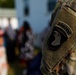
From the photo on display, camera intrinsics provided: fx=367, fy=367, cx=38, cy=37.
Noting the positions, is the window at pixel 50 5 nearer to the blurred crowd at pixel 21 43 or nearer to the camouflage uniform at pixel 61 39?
the blurred crowd at pixel 21 43

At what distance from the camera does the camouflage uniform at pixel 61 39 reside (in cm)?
229

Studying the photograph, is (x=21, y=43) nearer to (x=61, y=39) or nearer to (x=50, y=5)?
(x=50, y=5)

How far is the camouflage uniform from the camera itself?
229 centimetres

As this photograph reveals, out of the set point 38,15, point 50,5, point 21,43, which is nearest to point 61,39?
point 21,43

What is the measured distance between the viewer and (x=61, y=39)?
232cm

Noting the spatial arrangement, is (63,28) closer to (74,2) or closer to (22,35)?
(74,2)

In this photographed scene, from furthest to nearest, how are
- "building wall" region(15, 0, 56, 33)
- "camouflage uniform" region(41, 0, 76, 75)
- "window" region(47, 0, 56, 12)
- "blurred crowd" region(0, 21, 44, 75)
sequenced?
"window" region(47, 0, 56, 12)
"building wall" region(15, 0, 56, 33)
"blurred crowd" region(0, 21, 44, 75)
"camouflage uniform" region(41, 0, 76, 75)

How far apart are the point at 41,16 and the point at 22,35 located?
8.42 meters

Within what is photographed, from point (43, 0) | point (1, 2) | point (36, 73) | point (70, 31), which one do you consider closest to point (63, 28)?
point (70, 31)

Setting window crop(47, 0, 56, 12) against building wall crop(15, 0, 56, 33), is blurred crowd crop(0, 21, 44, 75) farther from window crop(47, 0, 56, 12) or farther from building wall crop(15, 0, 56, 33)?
window crop(47, 0, 56, 12)

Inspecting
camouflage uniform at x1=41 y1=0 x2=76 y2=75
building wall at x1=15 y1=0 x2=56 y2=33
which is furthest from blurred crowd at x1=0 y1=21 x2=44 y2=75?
camouflage uniform at x1=41 y1=0 x2=76 y2=75

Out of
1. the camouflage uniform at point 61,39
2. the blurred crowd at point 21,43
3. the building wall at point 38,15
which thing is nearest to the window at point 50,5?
the building wall at point 38,15

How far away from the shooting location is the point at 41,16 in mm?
19922

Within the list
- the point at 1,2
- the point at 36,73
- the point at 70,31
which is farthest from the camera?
the point at 1,2
